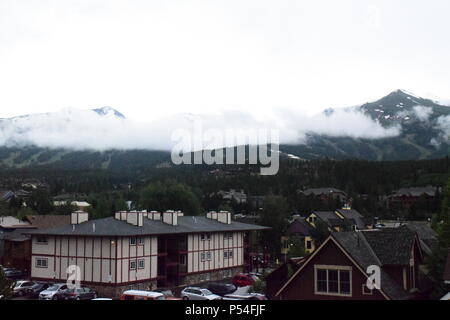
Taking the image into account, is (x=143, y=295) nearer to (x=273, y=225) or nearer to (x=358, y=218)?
(x=273, y=225)

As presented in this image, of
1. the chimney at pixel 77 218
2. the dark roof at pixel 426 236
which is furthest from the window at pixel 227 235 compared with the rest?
the dark roof at pixel 426 236

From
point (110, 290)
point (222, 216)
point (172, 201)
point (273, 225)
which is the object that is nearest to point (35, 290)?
point (110, 290)

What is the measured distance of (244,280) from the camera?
2189 inches

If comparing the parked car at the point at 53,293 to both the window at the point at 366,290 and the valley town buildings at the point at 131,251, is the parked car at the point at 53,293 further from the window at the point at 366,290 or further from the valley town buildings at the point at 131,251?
the window at the point at 366,290

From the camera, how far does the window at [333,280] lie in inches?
1075

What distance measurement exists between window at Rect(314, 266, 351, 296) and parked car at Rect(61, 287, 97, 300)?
22025 mm

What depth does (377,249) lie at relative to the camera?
29359mm

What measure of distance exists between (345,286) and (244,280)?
29.2 m

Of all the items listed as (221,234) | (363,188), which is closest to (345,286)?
(221,234)

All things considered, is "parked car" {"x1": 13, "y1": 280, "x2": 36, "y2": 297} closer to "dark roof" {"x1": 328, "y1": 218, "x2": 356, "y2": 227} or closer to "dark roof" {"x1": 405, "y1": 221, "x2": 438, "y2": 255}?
"dark roof" {"x1": 405, "y1": 221, "x2": 438, "y2": 255}

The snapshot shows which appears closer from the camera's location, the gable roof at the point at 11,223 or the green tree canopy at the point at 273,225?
the gable roof at the point at 11,223

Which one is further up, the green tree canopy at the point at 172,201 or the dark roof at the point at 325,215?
the green tree canopy at the point at 172,201
